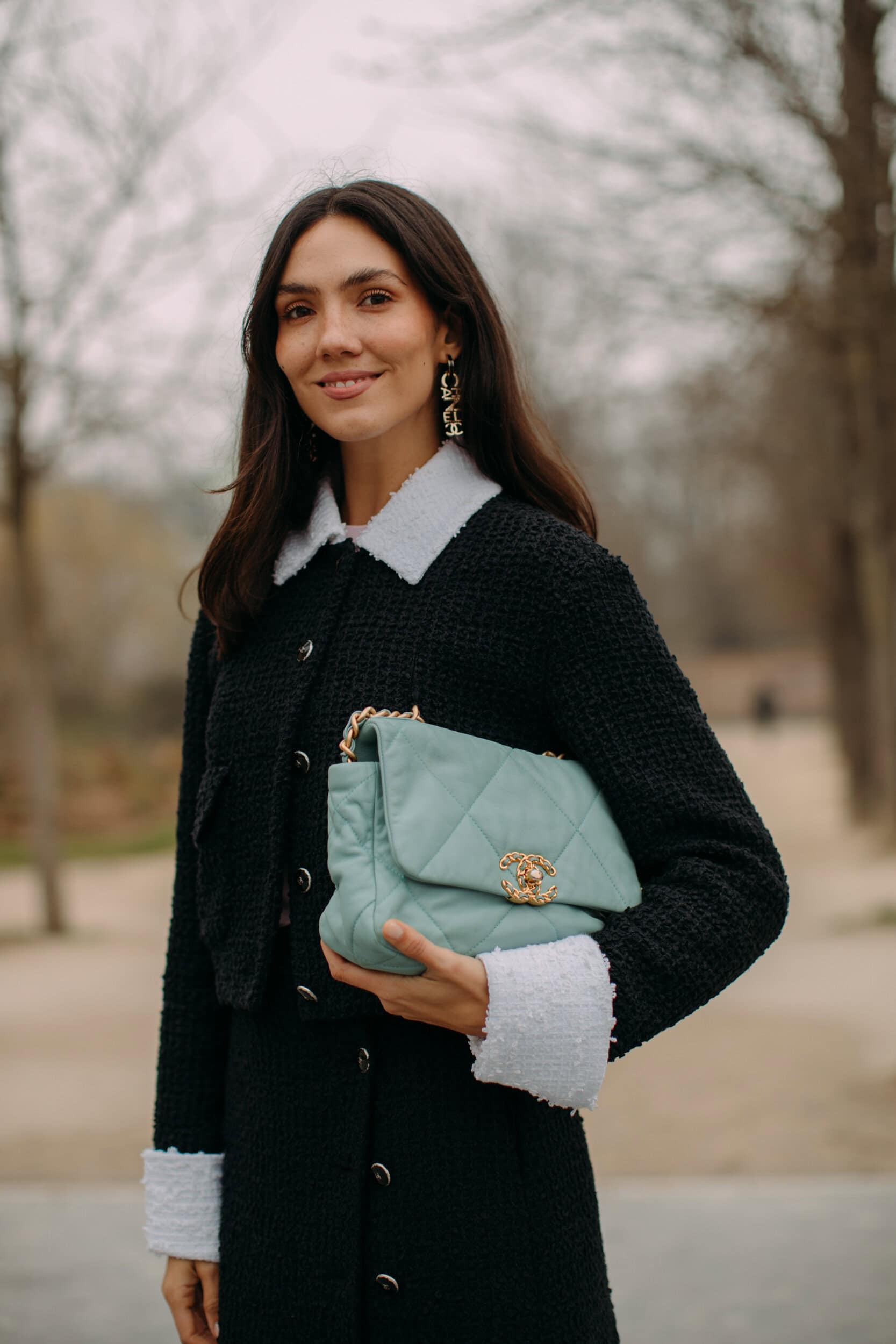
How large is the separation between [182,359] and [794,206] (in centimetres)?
411

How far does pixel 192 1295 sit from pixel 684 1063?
15.1ft

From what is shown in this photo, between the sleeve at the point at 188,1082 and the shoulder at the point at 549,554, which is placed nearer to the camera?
the shoulder at the point at 549,554

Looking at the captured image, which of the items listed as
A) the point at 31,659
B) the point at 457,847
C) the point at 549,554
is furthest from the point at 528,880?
the point at 31,659

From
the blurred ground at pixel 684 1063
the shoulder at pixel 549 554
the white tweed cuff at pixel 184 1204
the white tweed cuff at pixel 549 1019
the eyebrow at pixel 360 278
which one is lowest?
the blurred ground at pixel 684 1063

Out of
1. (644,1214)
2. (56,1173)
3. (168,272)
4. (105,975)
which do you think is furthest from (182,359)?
(644,1214)

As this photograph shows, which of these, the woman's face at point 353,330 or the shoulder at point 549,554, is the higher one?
the woman's face at point 353,330

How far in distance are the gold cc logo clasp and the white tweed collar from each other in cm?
41

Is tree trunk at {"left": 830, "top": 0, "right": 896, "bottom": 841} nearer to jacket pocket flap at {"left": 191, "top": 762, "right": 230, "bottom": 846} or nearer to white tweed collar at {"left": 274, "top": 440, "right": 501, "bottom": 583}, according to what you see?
white tweed collar at {"left": 274, "top": 440, "right": 501, "bottom": 583}

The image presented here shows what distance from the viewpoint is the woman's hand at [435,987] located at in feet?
4.35

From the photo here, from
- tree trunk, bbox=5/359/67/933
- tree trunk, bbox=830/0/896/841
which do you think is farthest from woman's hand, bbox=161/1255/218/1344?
tree trunk, bbox=5/359/67/933

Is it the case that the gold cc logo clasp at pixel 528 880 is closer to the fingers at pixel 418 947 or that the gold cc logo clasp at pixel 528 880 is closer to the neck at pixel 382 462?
the fingers at pixel 418 947

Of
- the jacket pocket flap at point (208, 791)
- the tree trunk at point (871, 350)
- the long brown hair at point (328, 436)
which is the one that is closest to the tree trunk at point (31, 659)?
the tree trunk at point (871, 350)

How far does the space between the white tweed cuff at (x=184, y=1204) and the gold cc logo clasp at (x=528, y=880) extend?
65cm

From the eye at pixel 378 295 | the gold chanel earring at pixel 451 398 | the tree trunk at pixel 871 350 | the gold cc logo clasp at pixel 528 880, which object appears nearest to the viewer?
the gold cc logo clasp at pixel 528 880
